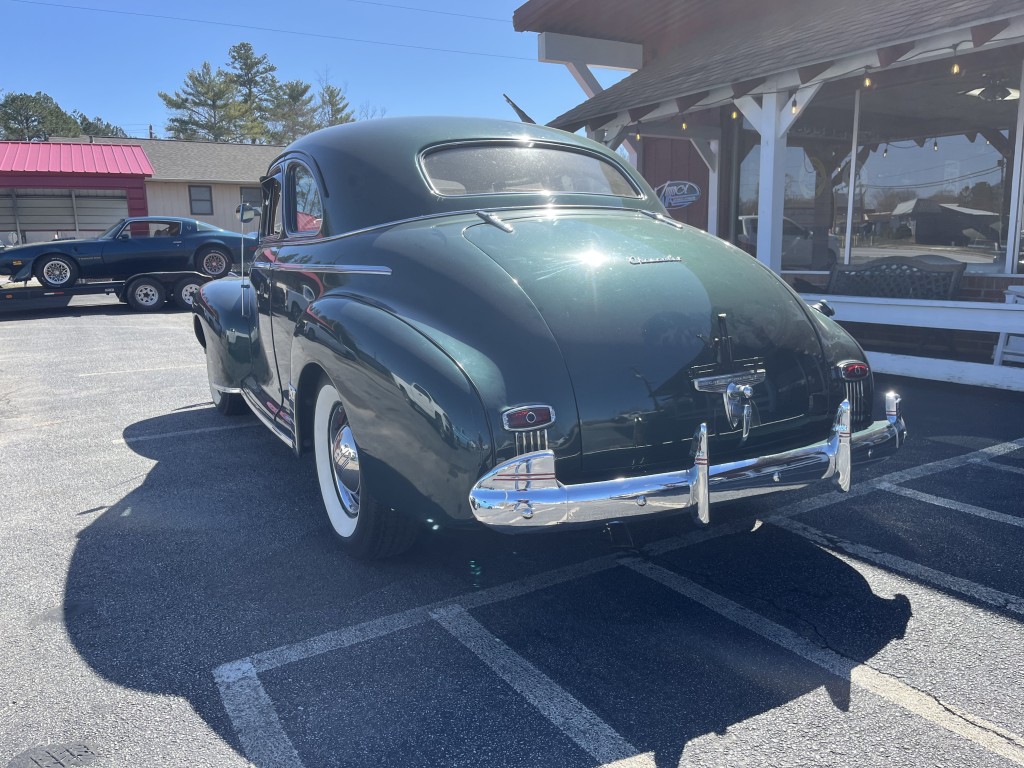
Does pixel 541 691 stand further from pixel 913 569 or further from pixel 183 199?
pixel 183 199

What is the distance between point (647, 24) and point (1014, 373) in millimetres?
8295

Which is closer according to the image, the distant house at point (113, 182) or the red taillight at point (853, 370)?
the red taillight at point (853, 370)

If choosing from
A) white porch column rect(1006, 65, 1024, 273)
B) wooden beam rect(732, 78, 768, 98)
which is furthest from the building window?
white porch column rect(1006, 65, 1024, 273)

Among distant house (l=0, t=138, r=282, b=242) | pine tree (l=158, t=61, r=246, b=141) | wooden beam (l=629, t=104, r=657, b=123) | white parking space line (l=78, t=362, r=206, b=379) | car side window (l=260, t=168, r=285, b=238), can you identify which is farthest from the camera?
pine tree (l=158, t=61, r=246, b=141)

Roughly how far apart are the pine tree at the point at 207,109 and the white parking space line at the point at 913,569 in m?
61.7

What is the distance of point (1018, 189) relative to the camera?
8102 mm

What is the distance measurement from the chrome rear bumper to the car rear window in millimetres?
1728

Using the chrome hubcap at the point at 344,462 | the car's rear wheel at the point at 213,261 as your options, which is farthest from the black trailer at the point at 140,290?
the chrome hubcap at the point at 344,462

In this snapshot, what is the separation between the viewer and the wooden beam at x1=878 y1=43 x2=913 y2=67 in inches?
272

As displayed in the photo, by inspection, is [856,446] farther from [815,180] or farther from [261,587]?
[815,180]

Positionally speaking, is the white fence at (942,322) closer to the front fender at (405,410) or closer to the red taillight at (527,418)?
the red taillight at (527,418)

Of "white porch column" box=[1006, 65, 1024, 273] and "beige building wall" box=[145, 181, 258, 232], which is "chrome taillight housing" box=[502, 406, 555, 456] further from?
"beige building wall" box=[145, 181, 258, 232]

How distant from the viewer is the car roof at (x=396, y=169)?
12.5 ft

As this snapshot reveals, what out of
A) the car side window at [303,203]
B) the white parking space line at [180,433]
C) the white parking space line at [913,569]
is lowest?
the white parking space line at [913,569]
